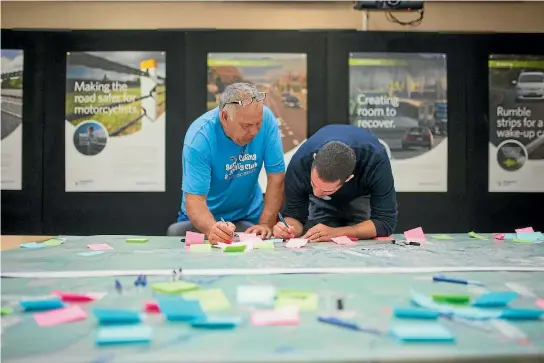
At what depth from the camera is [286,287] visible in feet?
4.21

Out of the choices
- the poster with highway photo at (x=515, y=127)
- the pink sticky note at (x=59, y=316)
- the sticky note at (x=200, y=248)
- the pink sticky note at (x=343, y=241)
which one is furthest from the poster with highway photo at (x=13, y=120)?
the poster with highway photo at (x=515, y=127)

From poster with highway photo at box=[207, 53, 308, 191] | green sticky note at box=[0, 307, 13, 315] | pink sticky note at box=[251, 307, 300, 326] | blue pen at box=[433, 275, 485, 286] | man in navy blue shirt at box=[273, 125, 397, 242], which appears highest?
poster with highway photo at box=[207, 53, 308, 191]

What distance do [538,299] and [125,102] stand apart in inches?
136

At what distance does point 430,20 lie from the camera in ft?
14.2

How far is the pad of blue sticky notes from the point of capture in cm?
89

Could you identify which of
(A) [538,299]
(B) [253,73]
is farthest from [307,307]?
(B) [253,73]

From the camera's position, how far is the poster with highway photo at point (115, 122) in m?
3.98

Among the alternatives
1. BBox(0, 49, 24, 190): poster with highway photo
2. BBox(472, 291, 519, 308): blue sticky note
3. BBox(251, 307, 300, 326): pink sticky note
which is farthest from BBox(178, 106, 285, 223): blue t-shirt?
BBox(0, 49, 24, 190): poster with highway photo

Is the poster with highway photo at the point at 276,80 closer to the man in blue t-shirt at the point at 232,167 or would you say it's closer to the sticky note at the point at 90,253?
the man in blue t-shirt at the point at 232,167

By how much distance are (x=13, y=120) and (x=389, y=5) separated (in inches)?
119

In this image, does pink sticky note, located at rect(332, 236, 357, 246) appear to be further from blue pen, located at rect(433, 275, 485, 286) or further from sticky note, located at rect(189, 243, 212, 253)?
blue pen, located at rect(433, 275, 485, 286)

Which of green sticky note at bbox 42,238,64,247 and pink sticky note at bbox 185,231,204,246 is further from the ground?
pink sticky note at bbox 185,231,204,246

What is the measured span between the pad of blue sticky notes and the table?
17mm

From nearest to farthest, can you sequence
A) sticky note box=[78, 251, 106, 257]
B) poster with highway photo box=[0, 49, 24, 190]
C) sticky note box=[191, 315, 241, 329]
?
sticky note box=[191, 315, 241, 329]
sticky note box=[78, 251, 106, 257]
poster with highway photo box=[0, 49, 24, 190]
